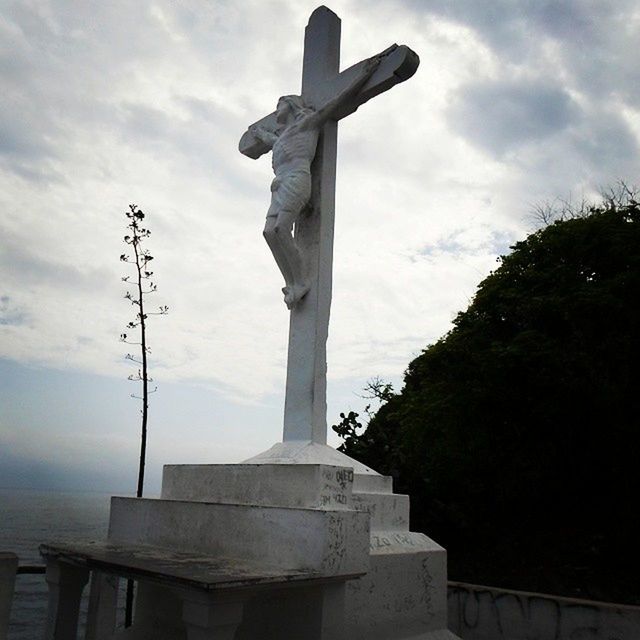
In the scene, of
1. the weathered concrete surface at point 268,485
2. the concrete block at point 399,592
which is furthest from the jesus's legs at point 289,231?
the concrete block at point 399,592

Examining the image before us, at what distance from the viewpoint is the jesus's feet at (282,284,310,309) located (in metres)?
5.07

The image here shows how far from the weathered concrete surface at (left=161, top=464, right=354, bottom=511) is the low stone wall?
388cm

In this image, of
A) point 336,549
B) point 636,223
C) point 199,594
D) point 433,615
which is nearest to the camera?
point 199,594

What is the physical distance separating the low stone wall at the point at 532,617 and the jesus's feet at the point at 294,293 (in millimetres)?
4345

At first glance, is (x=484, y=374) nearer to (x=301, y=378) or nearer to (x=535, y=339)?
(x=535, y=339)

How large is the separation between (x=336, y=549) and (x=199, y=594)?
92 centimetres

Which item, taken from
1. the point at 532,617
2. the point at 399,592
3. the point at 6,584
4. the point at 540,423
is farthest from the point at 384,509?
the point at 540,423

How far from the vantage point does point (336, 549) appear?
3.58m

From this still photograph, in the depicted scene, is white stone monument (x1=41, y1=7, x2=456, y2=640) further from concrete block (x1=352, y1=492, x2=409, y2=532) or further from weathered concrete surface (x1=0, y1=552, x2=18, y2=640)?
weathered concrete surface (x1=0, y1=552, x2=18, y2=640)

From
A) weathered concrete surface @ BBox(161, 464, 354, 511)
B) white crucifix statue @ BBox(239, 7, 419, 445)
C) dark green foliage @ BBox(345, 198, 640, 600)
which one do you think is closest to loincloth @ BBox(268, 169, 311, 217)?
white crucifix statue @ BBox(239, 7, 419, 445)

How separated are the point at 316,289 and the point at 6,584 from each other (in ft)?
9.53

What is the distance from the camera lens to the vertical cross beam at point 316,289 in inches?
190

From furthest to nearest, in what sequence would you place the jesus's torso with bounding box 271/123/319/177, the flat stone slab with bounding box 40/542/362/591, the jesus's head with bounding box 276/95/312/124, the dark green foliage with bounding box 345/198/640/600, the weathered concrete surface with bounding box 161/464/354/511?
the dark green foliage with bounding box 345/198/640/600
the jesus's head with bounding box 276/95/312/124
the jesus's torso with bounding box 271/123/319/177
the weathered concrete surface with bounding box 161/464/354/511
the flat stone slab with bounding box 40/542/362/591

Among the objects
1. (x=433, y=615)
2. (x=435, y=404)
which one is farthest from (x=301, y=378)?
(x=435, y=404)
